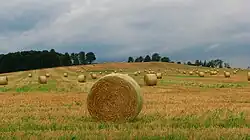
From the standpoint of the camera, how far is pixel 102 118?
15266 mm

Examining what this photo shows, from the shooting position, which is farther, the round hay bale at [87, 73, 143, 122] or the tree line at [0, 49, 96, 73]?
the tree line at [0, 49, 96, 73]

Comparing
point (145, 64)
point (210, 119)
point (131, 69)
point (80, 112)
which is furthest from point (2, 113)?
point (145, 64)

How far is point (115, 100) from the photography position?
1581cm

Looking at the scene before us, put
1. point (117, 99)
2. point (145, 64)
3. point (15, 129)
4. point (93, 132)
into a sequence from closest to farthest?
point (93, 132)
point (15, 129)
point (117, 99)
point (145, 64)

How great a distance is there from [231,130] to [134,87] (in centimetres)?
452

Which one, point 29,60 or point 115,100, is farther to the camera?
point 29,60

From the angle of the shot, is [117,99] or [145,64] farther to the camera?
[145,64]

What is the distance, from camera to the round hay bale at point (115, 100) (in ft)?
50.1

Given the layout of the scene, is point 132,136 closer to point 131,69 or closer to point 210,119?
point 210,119

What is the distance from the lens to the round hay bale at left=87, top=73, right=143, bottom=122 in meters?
15.3

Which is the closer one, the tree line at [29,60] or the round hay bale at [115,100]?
the round hay bale at [115,100]

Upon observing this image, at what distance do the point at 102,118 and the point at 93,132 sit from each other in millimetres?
3344

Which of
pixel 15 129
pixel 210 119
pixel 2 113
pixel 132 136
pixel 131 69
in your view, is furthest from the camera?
pixel 131 69

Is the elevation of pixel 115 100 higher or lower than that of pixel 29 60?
lower
